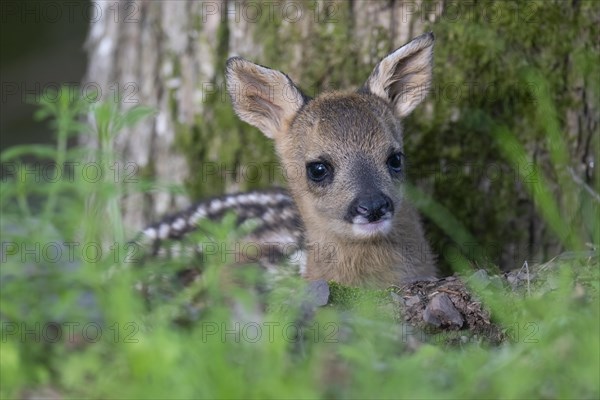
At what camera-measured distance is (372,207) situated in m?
5.14

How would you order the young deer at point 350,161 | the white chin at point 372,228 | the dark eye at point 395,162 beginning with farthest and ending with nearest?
the dark eye at point 395,162, the young deer at point 350,161, the white chin at point 372,228

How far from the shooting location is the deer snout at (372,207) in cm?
515

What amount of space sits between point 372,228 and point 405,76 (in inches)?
42.6

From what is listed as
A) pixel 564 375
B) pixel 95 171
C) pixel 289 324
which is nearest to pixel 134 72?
pixel 95 171

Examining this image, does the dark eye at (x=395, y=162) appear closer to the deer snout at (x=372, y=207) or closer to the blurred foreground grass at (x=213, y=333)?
the deer snout at (x=372, y=207)

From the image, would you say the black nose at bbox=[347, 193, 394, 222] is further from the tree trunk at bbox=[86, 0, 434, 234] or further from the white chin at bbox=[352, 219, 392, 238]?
the tree trunk at bbox=[86, 0, 434, 234]

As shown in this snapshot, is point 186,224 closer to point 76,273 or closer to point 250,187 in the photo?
point 250,187

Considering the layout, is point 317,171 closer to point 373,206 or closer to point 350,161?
point 350,161

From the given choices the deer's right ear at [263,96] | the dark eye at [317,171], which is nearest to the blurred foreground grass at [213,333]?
the dark eye at [317,171]

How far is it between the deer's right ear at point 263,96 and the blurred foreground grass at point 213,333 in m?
0.98

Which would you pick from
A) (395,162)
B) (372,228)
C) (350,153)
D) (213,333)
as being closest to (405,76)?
(395,162)

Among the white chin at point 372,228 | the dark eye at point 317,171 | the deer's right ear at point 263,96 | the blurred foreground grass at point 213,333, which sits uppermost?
the deer's right ear at point 263,96

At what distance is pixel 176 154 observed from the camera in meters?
7.08

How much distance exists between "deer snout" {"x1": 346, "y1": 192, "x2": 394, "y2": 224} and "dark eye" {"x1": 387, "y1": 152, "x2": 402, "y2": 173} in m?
0.35
